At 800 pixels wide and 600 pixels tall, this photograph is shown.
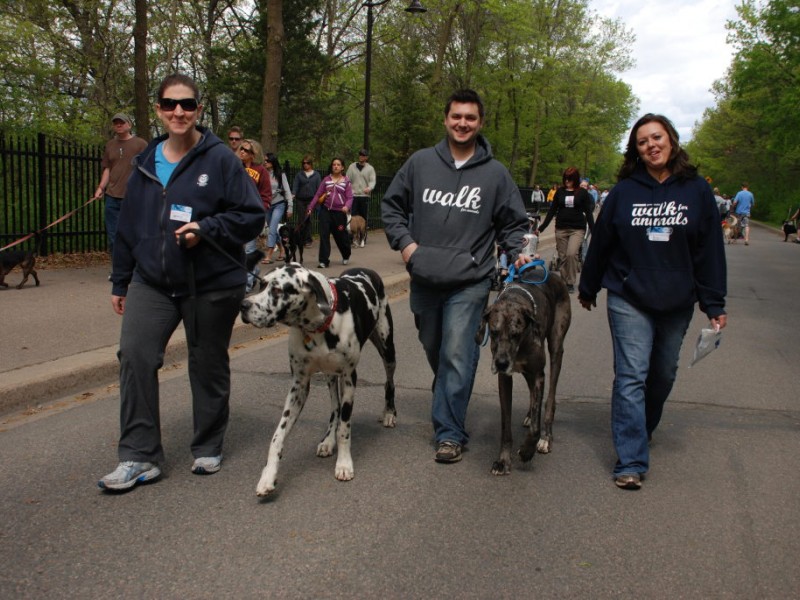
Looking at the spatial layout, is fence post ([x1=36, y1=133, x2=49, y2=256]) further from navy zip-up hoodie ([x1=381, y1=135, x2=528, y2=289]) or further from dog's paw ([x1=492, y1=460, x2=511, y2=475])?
dog's paw ([x1=492, y1=460, x2=511, y2=475])

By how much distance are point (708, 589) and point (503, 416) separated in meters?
1.66

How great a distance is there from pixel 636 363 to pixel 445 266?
4.26 ft

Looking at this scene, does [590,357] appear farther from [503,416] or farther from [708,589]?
[708,589]

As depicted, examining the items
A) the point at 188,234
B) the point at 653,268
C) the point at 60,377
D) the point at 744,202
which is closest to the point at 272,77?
the point at 60,377

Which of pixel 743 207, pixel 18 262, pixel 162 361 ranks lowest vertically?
pixel 18 262

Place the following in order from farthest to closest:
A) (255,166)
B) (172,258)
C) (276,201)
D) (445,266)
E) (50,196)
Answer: (50,196), (276,201), (255,166), (445,266), (172,258)

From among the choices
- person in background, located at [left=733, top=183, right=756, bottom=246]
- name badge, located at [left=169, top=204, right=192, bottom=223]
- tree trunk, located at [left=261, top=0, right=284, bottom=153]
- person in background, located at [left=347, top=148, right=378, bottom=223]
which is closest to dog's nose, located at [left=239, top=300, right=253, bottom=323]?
name badge, located at [left=169, top=204, right=192, bottom=223]

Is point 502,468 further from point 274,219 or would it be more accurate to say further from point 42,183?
point 42,183

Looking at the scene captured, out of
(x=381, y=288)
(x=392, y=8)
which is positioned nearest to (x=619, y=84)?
(x=392, y=8)

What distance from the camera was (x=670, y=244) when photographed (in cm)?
440

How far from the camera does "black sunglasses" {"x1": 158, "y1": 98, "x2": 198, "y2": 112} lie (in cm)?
413

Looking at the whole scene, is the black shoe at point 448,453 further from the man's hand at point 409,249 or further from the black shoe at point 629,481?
the man's hand at point 409,249

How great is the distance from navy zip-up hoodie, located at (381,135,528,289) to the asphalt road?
1.25 m

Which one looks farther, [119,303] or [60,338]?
[60,338]
